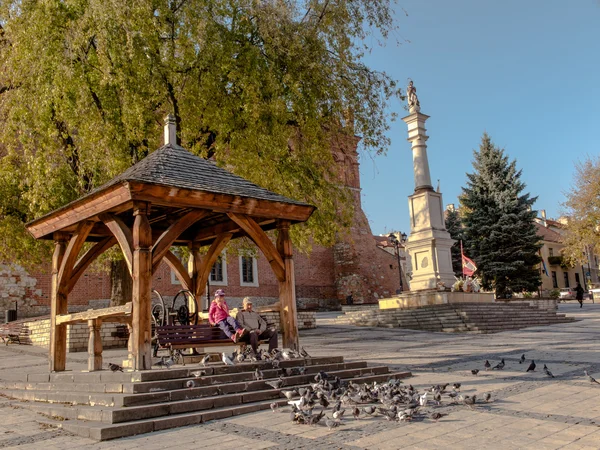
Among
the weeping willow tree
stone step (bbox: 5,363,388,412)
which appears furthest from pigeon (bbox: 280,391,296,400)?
the weeping willow tree

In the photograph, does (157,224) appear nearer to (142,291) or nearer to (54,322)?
(54,322)

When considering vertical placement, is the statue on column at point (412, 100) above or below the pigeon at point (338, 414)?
above

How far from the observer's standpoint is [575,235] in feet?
124

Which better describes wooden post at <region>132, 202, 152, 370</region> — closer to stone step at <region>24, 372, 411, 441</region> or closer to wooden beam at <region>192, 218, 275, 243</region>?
stone step at <region>24, 372, 411, 441</region>

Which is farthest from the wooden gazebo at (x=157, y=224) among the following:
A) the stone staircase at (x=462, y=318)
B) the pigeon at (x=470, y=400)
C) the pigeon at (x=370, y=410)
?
the stone staircase at (x=462, y=318)

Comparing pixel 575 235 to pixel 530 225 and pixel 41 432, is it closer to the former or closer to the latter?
pixel 530 225

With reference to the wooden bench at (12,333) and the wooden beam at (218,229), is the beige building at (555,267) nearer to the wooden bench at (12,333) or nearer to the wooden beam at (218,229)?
the wooden bench at (12,333)

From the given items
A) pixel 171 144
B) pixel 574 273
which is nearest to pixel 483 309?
pixel 171 144

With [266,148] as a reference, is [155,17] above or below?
above

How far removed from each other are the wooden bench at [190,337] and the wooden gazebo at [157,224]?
31.1 inches

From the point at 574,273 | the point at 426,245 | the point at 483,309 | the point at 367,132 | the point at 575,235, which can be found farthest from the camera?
the point at 574,273

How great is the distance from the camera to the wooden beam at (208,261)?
10.4 meters

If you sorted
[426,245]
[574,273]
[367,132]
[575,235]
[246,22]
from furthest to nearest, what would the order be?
[574,273], [575,235], [426,245], [367,132], [246,22]

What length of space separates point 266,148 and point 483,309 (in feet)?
34.7
